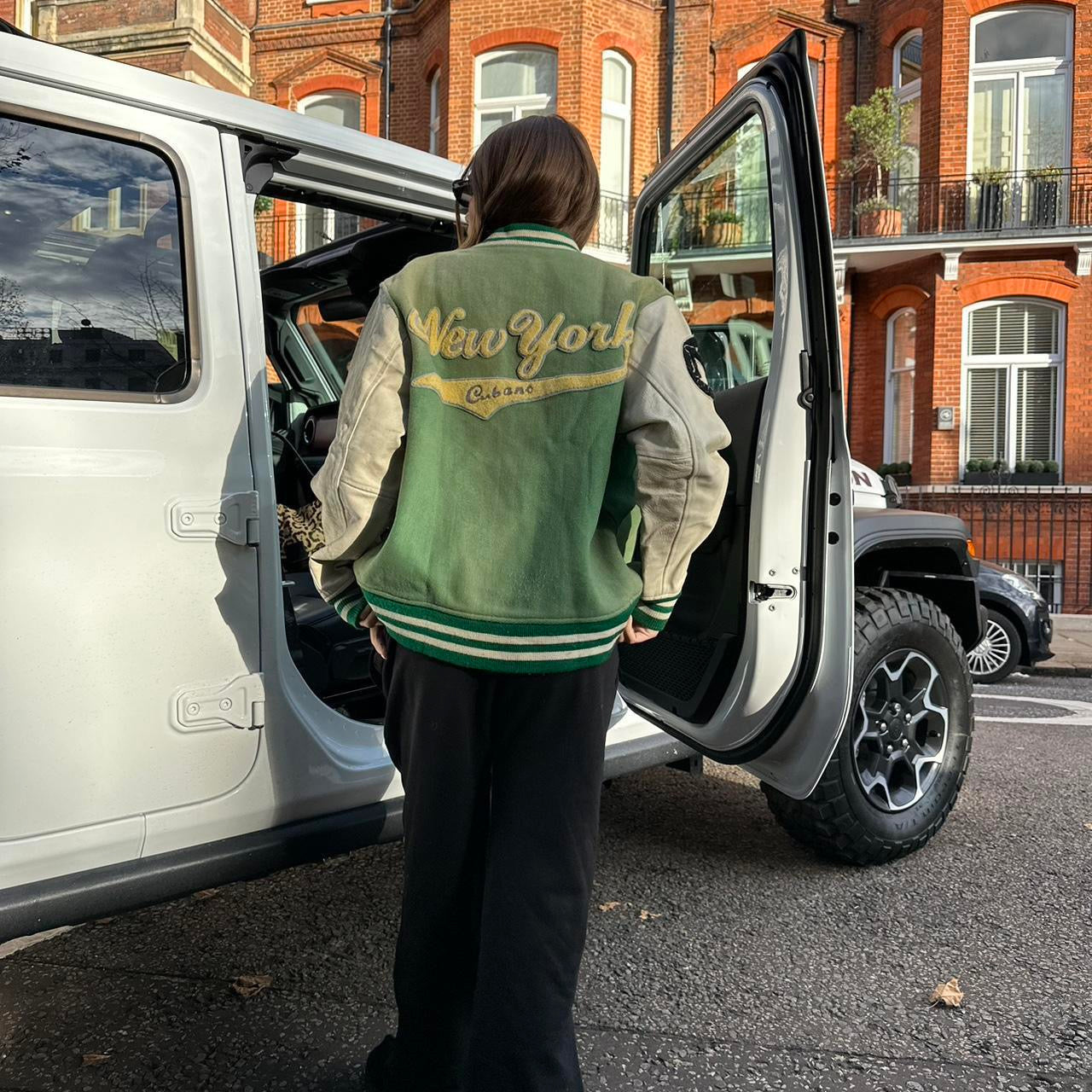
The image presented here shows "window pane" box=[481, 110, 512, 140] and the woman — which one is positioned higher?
"window pane" box=[481, 110, 512, 140]

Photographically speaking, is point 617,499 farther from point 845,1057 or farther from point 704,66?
point 704,66

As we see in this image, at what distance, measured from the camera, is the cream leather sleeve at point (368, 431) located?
1.77m

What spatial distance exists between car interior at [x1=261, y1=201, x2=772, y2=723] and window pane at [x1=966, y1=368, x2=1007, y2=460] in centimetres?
1292

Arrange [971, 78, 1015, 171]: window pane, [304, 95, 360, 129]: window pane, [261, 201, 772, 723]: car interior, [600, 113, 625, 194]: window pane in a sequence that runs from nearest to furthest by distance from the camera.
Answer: [261, 201, 772, 723]: car interior, [971, 78, 1015, 171]: window pane, [600, 113, 625, 194]: window pane, [304, 95, 360, 129]: window pane

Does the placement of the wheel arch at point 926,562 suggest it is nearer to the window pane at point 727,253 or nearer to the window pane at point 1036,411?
the window pane at point 727,253

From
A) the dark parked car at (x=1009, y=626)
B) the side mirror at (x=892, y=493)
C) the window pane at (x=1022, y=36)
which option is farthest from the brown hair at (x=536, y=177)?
the window pane at (x=1022, y=36)

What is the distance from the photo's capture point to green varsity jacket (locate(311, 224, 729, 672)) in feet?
5.71

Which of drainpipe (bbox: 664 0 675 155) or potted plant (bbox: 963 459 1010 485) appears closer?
potted plant (bbox: 963 459 1010 485)

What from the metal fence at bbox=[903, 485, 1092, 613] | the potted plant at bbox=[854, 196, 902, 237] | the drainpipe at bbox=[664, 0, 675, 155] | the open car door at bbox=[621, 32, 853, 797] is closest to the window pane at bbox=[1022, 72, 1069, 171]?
the potted plant at bbox=[854, 196, 902, 237]

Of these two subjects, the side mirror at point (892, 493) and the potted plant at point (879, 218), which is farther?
the potted plant at point (879, 218)

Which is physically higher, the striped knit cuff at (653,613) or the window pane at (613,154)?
the window pane at (613,154)

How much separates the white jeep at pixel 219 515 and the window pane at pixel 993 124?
49.0 feet

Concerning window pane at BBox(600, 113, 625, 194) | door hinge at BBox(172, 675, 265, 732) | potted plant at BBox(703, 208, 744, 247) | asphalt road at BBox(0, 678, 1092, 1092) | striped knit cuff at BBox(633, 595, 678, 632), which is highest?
window pane at BBox(600, 113, 625, 194)

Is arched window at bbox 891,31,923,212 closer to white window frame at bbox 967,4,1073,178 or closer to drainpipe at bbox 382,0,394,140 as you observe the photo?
white window frame at bbox 967,4,1073,178
